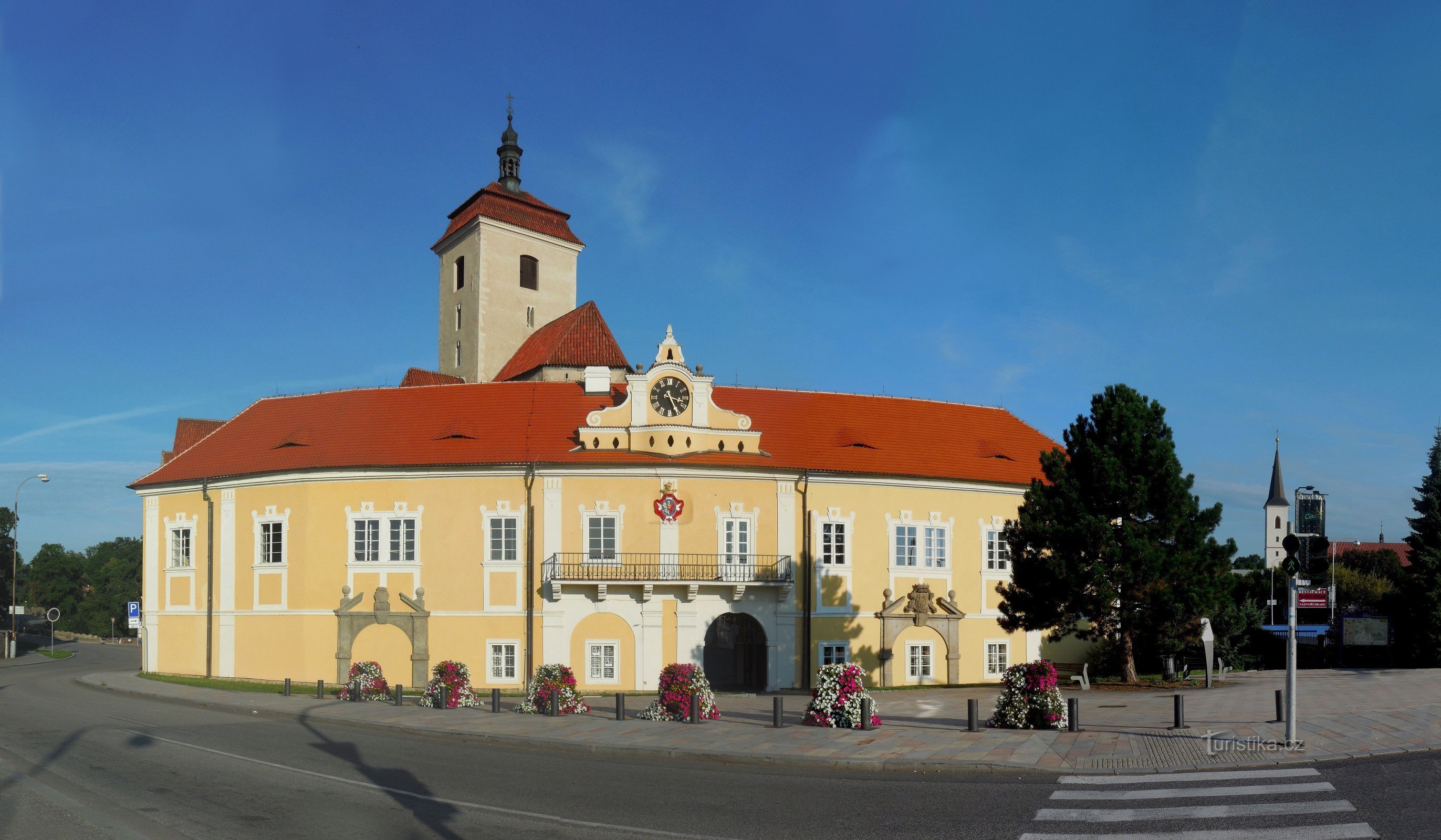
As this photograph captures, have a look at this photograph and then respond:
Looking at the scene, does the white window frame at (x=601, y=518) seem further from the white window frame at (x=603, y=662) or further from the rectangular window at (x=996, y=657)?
the rectangular window at (x=996, y=657)

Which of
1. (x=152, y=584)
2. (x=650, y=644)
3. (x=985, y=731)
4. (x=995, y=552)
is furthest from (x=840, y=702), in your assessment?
(x=152, y=584)

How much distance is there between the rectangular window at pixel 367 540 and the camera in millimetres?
38031

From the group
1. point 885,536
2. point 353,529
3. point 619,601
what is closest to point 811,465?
point 885,536

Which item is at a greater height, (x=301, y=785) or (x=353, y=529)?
(x=353, y=529)

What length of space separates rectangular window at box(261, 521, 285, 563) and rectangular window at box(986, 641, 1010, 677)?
2720 cm

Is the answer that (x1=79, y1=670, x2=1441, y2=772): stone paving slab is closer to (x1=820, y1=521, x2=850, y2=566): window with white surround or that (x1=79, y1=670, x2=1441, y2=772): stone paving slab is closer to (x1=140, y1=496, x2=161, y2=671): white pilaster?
(x1=820, y1=521, x2=850, y2=566): window with white surround

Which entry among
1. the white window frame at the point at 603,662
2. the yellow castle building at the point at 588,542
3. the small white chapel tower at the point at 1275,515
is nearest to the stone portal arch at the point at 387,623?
the yellow castle building at the point at 588,542

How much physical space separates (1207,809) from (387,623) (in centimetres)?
2958

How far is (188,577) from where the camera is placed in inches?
1623

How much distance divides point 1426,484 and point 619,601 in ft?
146

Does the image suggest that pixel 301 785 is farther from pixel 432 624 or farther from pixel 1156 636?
pixel 1156 636

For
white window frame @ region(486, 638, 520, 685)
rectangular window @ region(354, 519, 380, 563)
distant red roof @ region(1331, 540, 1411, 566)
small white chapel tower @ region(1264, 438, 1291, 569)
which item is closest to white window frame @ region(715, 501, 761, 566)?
white window frame @ region(486, 638, 520, 685)

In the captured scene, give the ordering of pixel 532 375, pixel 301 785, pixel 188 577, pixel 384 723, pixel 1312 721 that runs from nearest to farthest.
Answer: pixel 301 785, pixel 1312 721, pixel 384 723, pixel 188 577, pixel 532 375

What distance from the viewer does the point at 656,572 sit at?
121ft
